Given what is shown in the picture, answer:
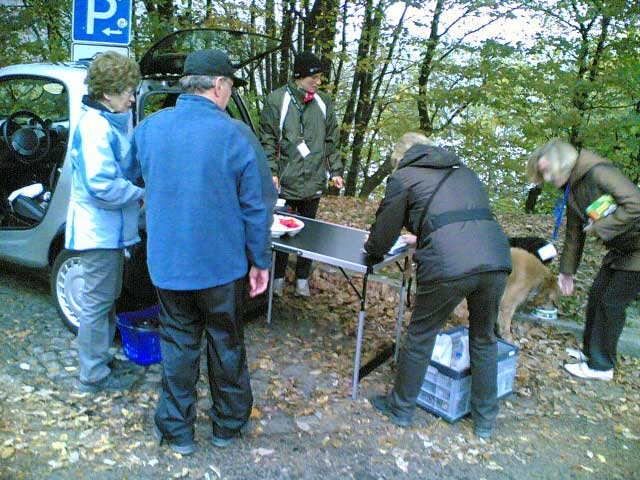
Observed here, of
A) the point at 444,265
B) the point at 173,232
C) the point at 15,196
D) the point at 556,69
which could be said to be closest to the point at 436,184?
the point at 444,265

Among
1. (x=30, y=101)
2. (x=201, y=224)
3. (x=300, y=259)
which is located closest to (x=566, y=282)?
(x=300, y=259)

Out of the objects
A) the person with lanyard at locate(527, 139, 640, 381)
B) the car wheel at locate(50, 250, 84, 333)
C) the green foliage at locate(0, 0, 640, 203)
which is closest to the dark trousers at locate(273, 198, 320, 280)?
the car wheel at locate(50, 250, 84, 333)

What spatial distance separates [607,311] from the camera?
4148 millimetres

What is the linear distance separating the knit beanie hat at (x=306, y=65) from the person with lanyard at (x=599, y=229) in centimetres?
179

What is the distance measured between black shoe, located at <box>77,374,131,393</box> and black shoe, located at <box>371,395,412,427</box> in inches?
61.2

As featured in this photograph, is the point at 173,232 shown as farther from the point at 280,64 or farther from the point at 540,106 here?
the point at 280,64

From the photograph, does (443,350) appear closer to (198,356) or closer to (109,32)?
(198,356)

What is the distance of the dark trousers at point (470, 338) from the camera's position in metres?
3.18

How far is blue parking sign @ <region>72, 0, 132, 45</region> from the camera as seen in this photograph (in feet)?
15.9

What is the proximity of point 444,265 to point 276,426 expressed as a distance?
1.35m

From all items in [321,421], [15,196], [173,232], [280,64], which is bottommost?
[321,421]

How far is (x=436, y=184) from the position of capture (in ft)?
10.5

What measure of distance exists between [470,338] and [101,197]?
2.22 m

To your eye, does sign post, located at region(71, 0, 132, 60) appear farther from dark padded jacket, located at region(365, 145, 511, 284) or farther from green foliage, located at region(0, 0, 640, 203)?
green foliage, located at region(0, 0, 640, 203)
